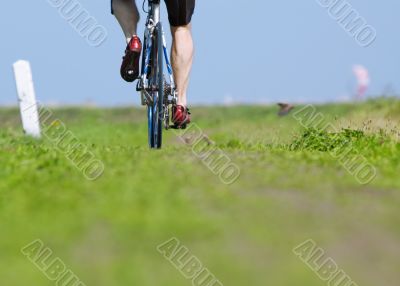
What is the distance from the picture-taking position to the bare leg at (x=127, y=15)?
9148mm

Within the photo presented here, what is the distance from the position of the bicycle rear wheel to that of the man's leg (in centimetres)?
19

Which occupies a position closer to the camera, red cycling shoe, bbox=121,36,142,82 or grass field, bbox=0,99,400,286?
grass field, bbox=0,99,400,286

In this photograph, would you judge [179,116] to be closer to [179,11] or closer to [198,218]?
[179,11]

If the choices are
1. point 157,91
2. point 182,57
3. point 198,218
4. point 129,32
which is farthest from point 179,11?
point 198,218

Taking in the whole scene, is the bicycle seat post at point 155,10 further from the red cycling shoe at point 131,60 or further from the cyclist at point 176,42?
the red cycling shoe at point 131,60

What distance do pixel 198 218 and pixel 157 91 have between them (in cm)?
444

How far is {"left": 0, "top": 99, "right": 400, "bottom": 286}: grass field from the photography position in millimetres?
4148

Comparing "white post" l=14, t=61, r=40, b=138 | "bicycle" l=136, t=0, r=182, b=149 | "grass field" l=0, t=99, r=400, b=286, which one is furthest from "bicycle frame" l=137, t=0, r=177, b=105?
"white post" l=14, t=61, r=40, b=138

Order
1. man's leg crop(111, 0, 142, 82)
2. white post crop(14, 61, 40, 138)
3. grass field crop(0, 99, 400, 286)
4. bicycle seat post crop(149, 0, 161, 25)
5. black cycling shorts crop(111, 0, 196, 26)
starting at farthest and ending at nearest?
white post crop(14, 61, 40, 138) < bicycle seat post crop(149, 0, 161, 25) < man's leg crop(111, 0, 142, 82) < black cycling shorts crop(111, 0, 196, 26) < grass field crop(0, 99, 400, 286)

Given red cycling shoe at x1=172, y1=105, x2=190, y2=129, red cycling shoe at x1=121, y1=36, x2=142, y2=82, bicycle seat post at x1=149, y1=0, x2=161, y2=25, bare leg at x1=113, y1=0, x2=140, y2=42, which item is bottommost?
red cycling shoe at x1=172, y1=105, x2=190, y2=129

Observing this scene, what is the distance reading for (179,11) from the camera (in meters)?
9.02

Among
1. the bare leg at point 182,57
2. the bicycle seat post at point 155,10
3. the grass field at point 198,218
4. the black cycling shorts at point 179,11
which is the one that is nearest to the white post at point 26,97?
the bicycle seat post at point 155,10

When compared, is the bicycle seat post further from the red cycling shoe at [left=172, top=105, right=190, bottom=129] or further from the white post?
the white post

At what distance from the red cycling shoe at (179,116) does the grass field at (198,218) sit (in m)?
1.95
